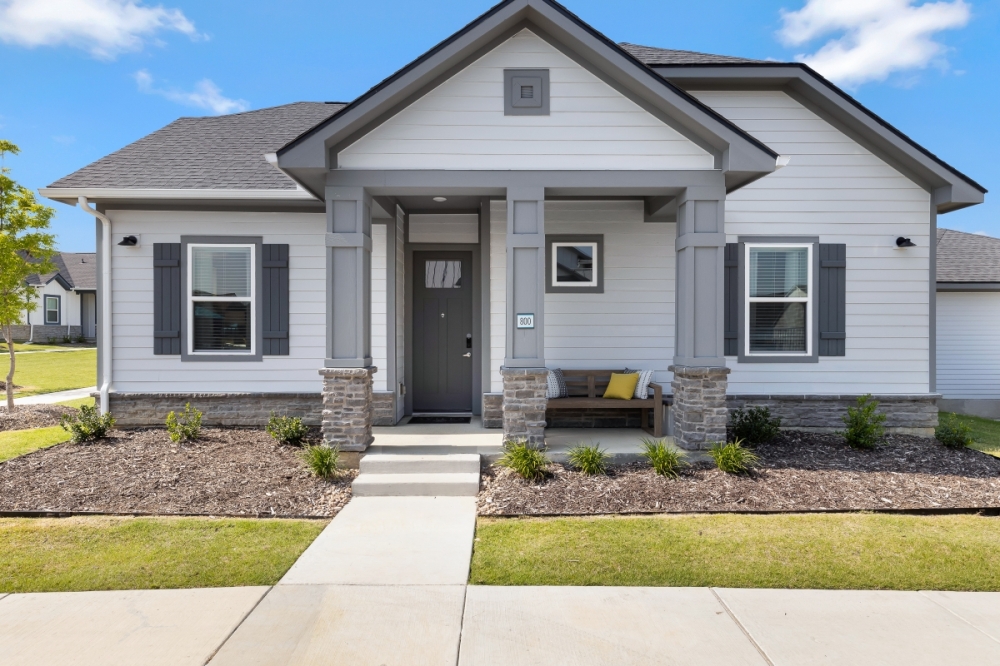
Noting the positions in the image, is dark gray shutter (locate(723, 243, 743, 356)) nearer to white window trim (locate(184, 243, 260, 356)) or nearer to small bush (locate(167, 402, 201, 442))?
white window trim (locate(184, 243, 260, 356))

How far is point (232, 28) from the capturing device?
1238cm

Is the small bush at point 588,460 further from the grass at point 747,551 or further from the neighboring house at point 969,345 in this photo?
the neighboring house at point 969,345

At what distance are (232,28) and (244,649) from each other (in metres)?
13.1

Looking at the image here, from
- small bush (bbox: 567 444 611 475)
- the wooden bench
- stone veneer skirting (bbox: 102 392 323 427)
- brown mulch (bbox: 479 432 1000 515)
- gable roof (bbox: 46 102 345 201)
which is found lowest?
brown mulch (bbox: 479 432 1000 515)

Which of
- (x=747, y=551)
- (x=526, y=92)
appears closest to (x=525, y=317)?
(x=526, y=92)

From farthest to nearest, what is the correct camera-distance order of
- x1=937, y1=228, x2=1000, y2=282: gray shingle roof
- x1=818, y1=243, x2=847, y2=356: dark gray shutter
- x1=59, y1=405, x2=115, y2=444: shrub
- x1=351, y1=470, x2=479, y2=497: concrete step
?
x1=937, y1=228, x2=1000, y2=282: gray shingle roof
x1=818, y1=243, x2=847, y2=356: dark gray shutter
x1=59, y1=405, x2=115, y2=444: shrub
x1=351, y1=470, x2=479, y2=497: concrete step

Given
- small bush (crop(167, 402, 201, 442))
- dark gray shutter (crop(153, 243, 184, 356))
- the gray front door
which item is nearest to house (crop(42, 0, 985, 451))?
dark gray shutter (crop(153, 243, 184, 356))

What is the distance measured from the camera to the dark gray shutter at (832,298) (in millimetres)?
8109

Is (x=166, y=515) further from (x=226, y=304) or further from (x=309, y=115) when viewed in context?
(x=309, y=115)

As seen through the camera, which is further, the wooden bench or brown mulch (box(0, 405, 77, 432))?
brown mulch (box(0, 405, 77, 432))

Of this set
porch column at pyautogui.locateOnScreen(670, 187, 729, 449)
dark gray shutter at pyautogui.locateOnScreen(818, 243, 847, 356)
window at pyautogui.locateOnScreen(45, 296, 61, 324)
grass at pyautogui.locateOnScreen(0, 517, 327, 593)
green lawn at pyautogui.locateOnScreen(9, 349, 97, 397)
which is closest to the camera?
grass at pyautogui.locateOnScreen(0, 517, 327, 593)

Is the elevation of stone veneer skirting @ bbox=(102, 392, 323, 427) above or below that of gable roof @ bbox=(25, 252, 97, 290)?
below

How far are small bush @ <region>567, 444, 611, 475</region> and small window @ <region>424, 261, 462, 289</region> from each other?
11.6 feet

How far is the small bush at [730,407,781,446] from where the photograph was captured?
23.9 feet
